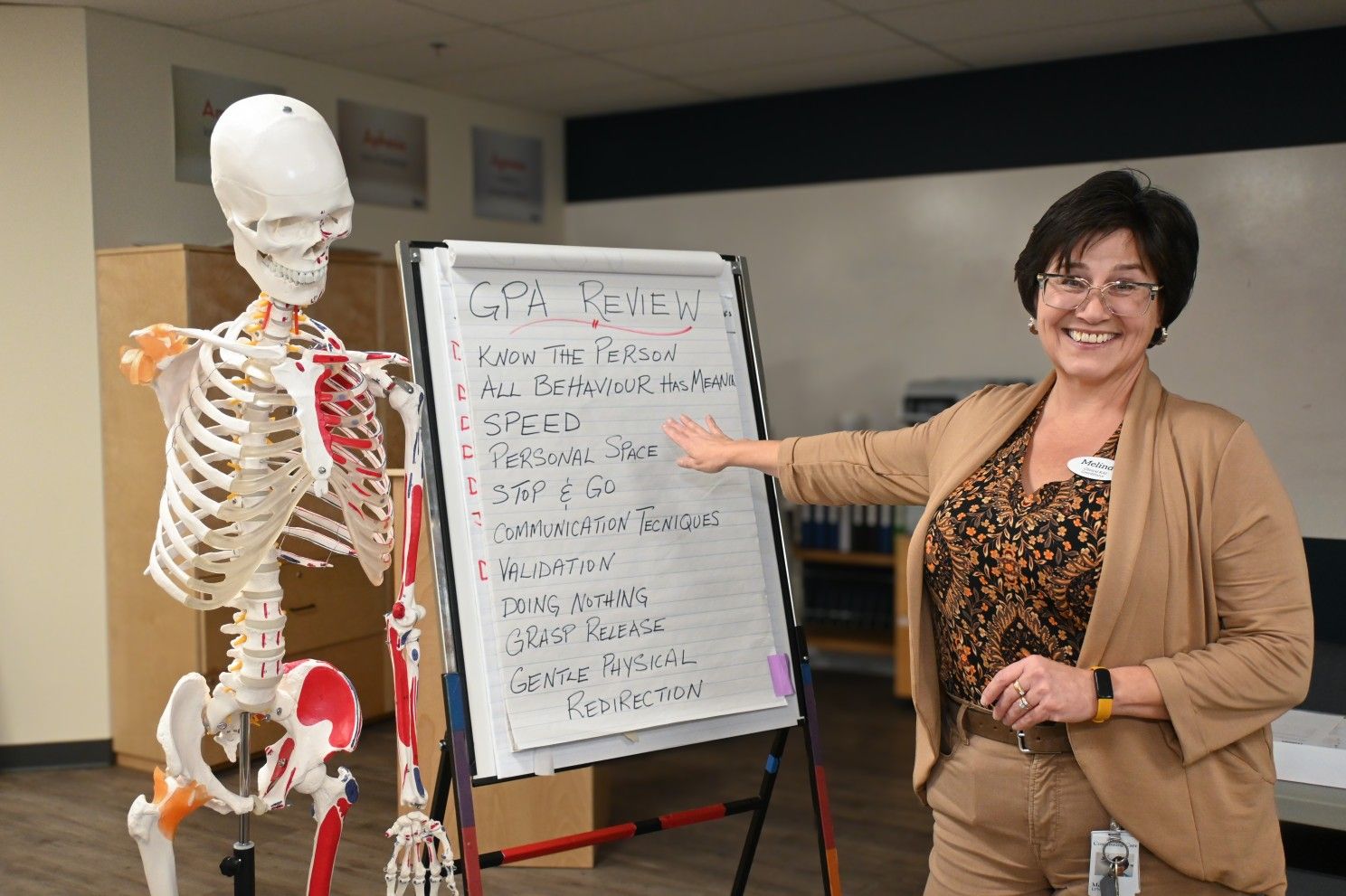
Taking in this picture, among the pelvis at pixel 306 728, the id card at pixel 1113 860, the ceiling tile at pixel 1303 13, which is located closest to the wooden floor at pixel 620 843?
the pelvis at pixel 306 728

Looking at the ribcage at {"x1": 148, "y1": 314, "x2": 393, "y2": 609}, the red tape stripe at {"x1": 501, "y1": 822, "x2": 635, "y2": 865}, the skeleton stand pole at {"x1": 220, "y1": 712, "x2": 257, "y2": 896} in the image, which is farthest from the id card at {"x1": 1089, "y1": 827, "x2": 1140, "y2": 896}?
the skeleton stand pole at {"x1": 220, "y1": 712, "x2": 257, "y2": 896}

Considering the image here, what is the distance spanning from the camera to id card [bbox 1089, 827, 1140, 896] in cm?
161

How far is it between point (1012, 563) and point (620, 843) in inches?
91.7

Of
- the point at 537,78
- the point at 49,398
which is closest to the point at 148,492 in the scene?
the point at 49,398

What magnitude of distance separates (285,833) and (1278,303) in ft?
13.3

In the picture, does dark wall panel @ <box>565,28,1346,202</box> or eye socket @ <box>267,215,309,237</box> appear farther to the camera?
dark wall panel @ <box>565,28,1346,202</box>

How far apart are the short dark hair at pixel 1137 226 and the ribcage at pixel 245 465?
1184 mm

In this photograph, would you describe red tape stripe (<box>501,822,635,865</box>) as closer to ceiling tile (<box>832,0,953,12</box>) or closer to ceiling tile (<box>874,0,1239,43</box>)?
ceiling tile (<box>832,0,953,12</box>)

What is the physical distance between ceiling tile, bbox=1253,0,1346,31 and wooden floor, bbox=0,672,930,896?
2947mm

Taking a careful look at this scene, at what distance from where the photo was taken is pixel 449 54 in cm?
493

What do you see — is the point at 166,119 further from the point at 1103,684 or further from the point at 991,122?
the point at 1103,684

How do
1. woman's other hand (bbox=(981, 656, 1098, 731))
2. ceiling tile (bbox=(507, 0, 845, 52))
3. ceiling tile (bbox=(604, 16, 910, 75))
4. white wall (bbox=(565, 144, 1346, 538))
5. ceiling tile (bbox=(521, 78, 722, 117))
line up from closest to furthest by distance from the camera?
woman's other hand (bbox=(981, 656, 1098, 731)), ceiling tile (bbox=(507, 0, 845, 52)), ceiling tile (bbox=(604, 16, 910, 75)), white wall (bbox=(565, 144, 1346, 538)), ceiling tile (bbox=(521, 78, 722, 117))

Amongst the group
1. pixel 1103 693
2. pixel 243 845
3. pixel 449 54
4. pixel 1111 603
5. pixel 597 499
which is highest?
pixel 449 54

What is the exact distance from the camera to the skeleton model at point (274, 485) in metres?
2.04
